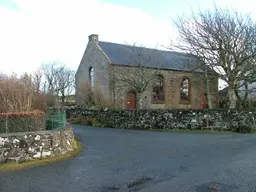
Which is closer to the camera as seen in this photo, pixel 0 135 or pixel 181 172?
pixel 181 172

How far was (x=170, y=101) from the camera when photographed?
108ft

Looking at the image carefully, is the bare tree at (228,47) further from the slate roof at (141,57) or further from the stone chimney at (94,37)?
the stone chimney at (94,37)

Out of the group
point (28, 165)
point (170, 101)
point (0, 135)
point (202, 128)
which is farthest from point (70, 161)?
point (170, 101)

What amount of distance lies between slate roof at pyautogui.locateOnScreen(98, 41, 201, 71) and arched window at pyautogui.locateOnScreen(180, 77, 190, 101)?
208cm

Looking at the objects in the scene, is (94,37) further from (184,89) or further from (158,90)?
(184,89)

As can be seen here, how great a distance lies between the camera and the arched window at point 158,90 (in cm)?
3200

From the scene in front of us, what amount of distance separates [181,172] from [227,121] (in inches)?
477

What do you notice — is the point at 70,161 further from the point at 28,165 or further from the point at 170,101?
the point at 170,101

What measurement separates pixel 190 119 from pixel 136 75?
8175mm

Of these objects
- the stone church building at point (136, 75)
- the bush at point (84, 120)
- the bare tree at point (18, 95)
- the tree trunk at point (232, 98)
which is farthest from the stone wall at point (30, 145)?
the stone church building at point (136, 75)

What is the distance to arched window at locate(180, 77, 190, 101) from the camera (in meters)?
34.2

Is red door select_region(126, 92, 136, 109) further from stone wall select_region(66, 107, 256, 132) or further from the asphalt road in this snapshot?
the asphalt road

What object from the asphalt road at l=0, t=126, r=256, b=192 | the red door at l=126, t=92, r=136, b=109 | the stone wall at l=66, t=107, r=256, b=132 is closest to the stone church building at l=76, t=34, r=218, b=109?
the red door at l=126, t=92, r=136, b=109

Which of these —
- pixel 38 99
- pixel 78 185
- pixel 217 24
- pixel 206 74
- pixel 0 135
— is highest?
pixel 217 24
